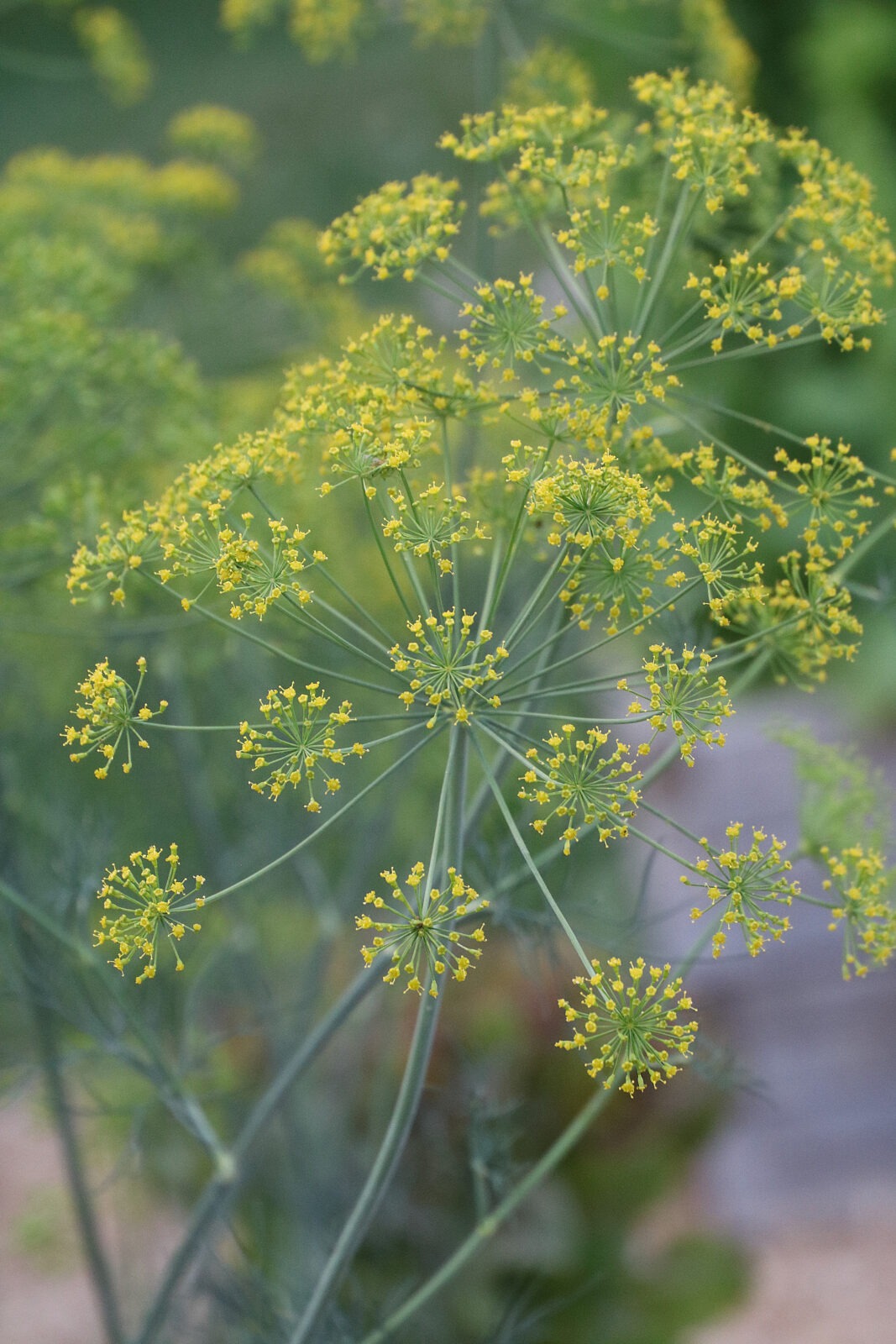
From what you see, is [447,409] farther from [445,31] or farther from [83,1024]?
[445,31]

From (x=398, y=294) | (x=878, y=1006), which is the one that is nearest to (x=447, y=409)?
(x=878, y=1006)

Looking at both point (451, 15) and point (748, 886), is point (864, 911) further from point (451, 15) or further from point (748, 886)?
point (451, 15)

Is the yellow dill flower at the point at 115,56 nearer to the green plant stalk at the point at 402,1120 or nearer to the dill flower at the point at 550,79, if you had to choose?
the dill flower at the point at 550,79

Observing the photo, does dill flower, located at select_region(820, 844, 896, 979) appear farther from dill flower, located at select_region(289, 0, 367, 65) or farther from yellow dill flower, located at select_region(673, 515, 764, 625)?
dill flower, located at select_region(289, 0, 367, 65)

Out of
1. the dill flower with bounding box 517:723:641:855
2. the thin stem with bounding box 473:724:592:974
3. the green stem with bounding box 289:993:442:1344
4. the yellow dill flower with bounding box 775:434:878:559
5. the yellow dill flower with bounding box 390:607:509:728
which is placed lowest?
the green stem with bounding box 289:993:442:1344

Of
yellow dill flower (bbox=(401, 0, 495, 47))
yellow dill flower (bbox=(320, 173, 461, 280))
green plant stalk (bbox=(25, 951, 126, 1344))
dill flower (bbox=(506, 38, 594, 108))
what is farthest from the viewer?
yellow dill flower (bbox=(401, 0, 495, 47))

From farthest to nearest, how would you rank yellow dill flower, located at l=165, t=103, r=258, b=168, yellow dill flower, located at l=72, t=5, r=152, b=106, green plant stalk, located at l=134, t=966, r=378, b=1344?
yellow dill flower, located at l=72, t=5, r=152, b=106 → yellow dill flower, located at l=165, t=103, r=258, b=168 → green plant stalk, located at l=134, t=966, r=378, b=1344

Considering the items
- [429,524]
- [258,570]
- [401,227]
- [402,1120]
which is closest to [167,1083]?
[402,1120]

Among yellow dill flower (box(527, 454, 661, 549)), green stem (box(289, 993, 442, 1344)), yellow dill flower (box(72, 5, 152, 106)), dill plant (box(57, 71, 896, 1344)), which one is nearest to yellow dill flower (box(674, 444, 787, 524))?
dill plant (box(57, 71, 896, 1344))
